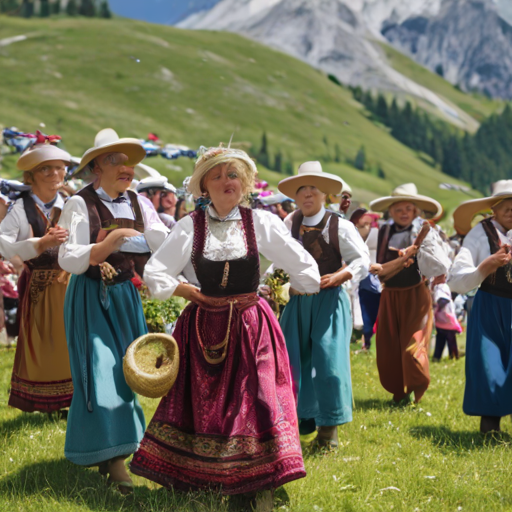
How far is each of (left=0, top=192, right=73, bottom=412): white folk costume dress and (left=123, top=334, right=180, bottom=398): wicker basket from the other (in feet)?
7.98

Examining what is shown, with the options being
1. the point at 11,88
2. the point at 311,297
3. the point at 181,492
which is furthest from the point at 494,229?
the point at 11,88

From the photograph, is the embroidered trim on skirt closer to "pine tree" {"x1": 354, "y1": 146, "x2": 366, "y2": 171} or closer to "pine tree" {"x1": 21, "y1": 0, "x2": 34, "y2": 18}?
"pine tree" {"x1": 354, "y1": 146, "x2": 366, "y2": 171}

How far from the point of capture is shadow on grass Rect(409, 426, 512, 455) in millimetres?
5898

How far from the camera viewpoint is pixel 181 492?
436cm

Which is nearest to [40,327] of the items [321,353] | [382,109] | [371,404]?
[321,353]

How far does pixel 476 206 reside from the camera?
6359 mm

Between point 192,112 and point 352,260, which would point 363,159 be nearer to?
point 192,112

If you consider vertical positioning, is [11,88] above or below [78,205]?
above

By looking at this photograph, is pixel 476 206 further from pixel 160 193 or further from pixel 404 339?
pixel 160 193

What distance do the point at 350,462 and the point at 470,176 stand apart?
424 ft

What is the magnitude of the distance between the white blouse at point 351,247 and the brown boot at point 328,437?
1297 mm

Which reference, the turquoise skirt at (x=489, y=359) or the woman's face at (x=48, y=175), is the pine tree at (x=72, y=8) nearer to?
the woman's face at (x=48, y=175)

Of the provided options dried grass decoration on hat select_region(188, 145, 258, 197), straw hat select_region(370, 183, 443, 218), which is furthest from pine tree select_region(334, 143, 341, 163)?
dried grass decoration on hat select_region(188, 145, 258, 197)

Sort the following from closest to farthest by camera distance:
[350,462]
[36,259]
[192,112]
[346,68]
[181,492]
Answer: [181,492], [350,462], [36,259], [192,112], [346,68]
